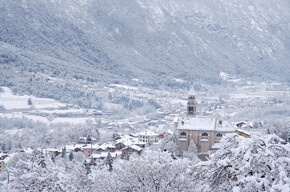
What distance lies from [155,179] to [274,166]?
10.7 meters

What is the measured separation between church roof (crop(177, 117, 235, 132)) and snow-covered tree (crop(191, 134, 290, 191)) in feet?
202

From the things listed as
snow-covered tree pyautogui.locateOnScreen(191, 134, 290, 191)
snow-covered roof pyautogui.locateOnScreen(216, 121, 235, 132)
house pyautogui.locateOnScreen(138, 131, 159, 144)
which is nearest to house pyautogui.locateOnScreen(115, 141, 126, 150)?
house pyautogui.locateOnScreen(138, 131, 159, 144)

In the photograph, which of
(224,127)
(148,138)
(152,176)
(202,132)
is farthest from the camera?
(148,138)

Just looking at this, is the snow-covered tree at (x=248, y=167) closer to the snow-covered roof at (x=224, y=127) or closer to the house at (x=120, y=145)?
the snow-covered roof at (x=224, y=127)

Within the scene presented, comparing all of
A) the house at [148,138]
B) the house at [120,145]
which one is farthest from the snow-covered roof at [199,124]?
the house at [148,138]

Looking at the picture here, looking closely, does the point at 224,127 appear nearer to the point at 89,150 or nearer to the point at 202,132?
the point at 202,132

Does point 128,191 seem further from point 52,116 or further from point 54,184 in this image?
point 52,116

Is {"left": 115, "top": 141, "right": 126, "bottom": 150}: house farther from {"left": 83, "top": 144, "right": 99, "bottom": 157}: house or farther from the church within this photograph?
the church

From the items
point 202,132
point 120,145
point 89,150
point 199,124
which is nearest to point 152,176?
point 202,132

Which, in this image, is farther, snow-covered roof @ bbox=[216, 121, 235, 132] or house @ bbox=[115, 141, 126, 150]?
house @ bbox=[115, 141, 126, 150]

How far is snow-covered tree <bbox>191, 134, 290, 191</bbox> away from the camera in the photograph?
15789 millimetres

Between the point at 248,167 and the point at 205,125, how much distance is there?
64.2 meters

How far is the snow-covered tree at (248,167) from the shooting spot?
15789 mm

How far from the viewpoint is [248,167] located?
53.3ft
